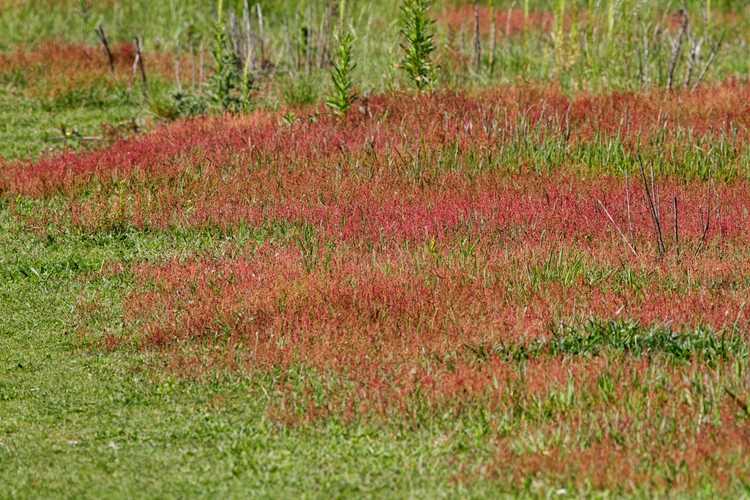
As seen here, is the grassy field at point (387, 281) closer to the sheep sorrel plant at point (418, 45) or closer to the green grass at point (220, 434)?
the green grass at point (220, 434)

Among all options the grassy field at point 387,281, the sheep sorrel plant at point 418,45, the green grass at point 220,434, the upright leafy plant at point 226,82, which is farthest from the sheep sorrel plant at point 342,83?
the green grass at point 220,434

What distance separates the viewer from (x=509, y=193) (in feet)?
34.0

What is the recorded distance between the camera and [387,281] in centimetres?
802

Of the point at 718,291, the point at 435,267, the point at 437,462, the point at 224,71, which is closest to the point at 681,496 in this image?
the point at 437,462

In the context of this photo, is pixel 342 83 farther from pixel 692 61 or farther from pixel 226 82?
pixel 692 61

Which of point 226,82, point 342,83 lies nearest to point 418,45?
point 342,83

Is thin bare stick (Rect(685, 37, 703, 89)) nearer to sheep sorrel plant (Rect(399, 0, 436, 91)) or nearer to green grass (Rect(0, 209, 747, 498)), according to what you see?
sheep sorrel plant (Rect(399, 0, 436, 91))

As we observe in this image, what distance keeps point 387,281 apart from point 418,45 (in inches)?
195

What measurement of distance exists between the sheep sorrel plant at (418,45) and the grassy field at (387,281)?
175 mm

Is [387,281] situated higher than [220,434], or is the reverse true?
[387,281]

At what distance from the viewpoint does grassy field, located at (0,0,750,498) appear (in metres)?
5.81

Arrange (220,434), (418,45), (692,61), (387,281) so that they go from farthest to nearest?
(692,61)
(418,45)
(387,281)
(220,434)

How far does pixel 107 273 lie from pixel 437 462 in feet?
13.2

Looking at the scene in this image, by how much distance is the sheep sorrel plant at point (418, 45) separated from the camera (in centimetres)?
1212
